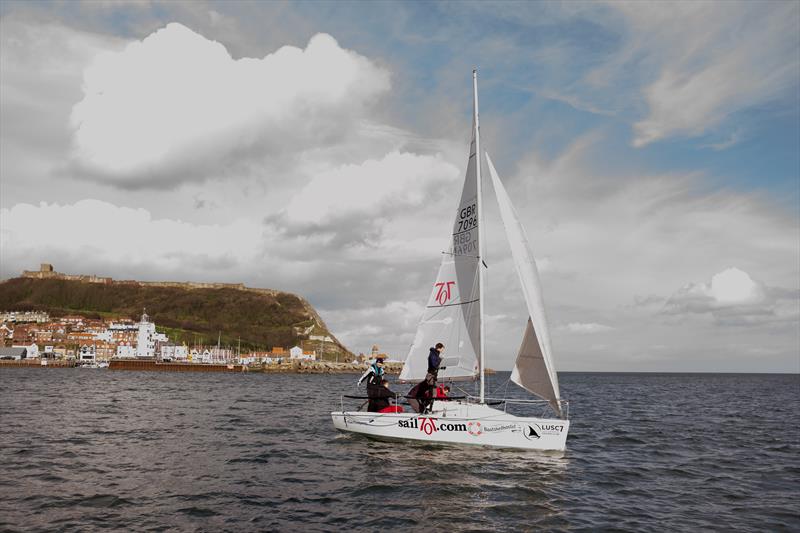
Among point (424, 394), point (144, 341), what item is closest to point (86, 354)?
point (144, 341)

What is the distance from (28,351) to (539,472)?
18616 cm

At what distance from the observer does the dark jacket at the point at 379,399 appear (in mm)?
22703

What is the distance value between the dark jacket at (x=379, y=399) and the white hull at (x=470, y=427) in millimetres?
689

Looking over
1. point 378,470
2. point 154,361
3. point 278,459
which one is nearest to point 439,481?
point 378,470

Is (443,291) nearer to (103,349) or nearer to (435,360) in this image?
(435,360)

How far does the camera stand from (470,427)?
20.3 metres

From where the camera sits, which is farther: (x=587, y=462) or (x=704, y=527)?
(x=587, y=462)

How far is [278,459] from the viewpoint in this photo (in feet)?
63.3

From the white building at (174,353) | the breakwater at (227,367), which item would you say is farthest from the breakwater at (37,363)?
the white building at (174,353)

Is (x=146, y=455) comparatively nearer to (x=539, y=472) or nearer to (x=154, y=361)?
(x=539, y=472)

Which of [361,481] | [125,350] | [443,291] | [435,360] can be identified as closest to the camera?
[361,481]

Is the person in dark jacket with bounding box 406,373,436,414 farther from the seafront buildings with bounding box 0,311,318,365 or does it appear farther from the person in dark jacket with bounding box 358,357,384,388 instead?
the seafront buildings with bounding box 0,311,318,365

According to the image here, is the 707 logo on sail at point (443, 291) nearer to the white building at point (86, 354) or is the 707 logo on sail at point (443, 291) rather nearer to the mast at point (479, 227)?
the mast at point (479, 227)

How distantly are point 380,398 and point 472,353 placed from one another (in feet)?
14.0
